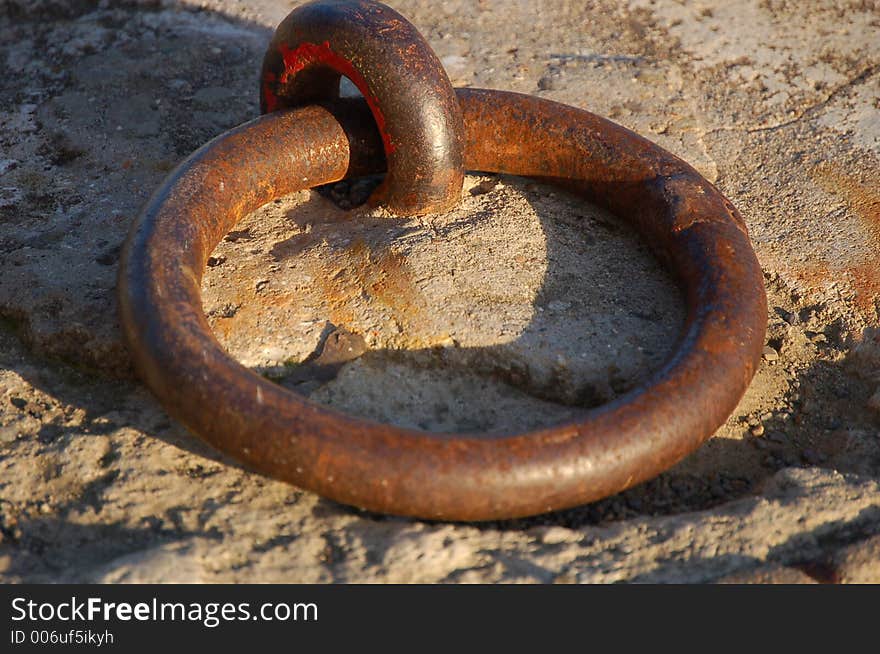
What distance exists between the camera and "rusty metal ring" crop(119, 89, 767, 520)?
2.41 metres

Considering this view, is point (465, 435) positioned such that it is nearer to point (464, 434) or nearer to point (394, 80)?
point (464, 434)

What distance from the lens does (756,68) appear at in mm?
4625

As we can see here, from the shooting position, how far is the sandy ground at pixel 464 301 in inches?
98.3

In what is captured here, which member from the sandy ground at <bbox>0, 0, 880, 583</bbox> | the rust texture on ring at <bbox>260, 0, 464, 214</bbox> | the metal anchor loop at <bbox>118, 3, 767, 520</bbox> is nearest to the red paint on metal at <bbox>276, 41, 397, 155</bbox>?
the rust texture on ring at <bbox>260, 0, 464, 214</bbox>

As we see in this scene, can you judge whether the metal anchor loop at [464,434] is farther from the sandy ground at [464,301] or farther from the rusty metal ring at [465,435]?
the sandy ground at [464,301]

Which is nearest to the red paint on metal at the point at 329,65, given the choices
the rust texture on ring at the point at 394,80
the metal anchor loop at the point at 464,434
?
the rust texture on ring at the point at 394,80

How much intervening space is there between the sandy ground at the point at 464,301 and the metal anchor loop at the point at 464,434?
16cm

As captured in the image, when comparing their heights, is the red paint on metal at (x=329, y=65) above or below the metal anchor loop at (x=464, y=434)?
above

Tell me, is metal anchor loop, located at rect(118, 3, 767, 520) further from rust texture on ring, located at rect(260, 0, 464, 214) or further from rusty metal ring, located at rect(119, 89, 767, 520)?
rust texture on ring, located at rect(260, 0, 464, 214)

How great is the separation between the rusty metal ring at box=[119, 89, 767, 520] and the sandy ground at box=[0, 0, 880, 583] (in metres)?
0.16

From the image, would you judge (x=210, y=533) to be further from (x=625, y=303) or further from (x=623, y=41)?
(x=623, y=41)

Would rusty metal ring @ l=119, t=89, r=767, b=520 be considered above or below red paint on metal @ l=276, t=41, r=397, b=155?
below

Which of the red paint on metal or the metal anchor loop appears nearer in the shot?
the metal anchor loop

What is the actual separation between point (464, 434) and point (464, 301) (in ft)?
2.44
